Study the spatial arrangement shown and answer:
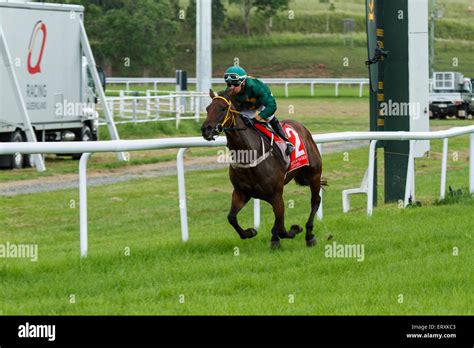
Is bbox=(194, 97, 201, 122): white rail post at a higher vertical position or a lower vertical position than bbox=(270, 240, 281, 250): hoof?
higher

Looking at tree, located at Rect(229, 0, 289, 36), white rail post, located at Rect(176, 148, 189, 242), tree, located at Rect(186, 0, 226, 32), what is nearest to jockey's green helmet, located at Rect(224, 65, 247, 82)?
white rail post, located at Rect(176, 148, 189, 242)

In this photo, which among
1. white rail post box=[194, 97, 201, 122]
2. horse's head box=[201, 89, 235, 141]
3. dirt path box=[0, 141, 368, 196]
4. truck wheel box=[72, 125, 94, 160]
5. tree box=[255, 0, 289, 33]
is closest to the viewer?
horse's head box=[201, 89, 235, 141]

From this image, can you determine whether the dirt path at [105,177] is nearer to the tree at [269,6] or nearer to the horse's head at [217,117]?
the horse's head at [217,117]

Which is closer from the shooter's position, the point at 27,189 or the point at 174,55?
the point at 27,189

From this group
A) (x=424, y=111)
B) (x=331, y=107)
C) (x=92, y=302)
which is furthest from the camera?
(x=331, y=107)

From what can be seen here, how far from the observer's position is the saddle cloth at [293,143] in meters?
10.1

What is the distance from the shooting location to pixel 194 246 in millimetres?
10008

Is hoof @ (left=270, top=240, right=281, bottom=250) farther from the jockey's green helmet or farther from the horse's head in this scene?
the jockey's green helmet

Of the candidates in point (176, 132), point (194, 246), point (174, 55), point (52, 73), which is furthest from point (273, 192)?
point (174, 55)

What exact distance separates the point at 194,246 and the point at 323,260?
49.3 inches

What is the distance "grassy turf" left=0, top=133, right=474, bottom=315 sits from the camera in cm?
757

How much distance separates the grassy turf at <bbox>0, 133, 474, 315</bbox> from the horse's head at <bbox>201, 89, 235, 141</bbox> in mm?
1056
